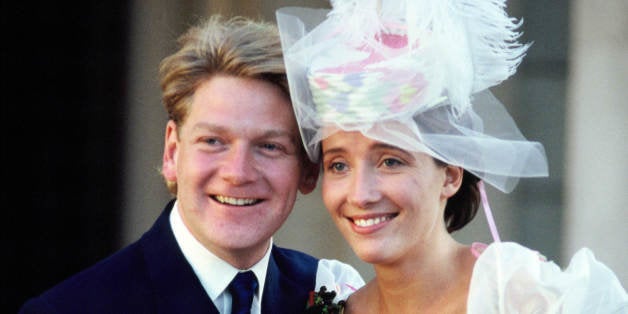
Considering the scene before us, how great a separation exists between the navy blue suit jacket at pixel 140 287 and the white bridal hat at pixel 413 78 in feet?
1.68

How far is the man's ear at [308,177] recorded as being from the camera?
11.3ft

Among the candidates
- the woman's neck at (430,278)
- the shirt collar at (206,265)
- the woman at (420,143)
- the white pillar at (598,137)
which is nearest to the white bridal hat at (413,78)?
the woman at (420,143)

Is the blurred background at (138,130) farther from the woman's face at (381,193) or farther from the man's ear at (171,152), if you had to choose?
the woman's face at (381,193)

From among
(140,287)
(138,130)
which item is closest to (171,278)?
(140,287)

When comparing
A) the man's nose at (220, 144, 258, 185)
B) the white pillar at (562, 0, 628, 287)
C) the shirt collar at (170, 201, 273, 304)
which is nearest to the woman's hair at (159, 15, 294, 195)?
the man's nose at (220, 144, 258, 185)

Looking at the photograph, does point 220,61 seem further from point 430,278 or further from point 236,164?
point 430,278

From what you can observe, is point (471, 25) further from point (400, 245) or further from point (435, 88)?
point (400, 245)

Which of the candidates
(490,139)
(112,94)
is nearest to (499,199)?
(112,94)

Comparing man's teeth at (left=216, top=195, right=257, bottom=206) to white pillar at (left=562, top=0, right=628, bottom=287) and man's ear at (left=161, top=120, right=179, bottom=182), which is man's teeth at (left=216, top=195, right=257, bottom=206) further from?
white pillar at (left=562, top=0, right=628, bottom=287)

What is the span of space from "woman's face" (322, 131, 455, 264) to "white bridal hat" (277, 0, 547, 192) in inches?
1.7

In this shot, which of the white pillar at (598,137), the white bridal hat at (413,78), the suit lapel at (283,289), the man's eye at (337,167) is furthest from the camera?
the white pillar at (598,137)

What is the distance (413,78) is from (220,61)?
63 cm

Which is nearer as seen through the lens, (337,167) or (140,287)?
(337,167)

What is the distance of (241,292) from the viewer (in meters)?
3.41
